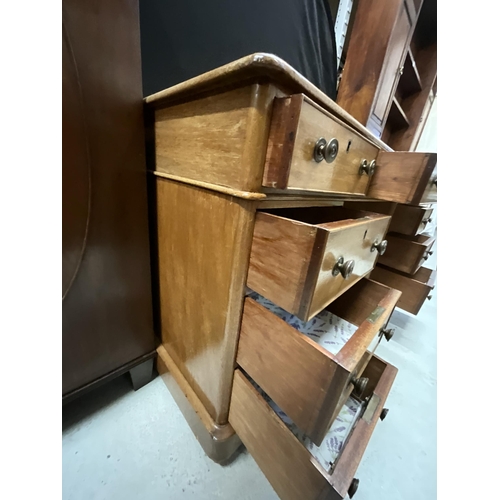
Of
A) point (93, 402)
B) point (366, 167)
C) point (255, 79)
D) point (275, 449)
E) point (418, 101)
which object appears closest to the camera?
point (255, 79)

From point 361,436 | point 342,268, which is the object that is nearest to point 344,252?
point 342,268

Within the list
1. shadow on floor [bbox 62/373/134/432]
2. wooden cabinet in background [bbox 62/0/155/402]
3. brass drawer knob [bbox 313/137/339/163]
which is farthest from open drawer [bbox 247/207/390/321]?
shadow on floor [bbox 62/373/134/432]

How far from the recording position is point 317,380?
0.30 metres

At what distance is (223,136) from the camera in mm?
320

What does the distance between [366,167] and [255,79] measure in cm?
35

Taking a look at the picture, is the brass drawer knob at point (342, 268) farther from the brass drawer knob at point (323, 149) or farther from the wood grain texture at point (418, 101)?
the wood grain texture at point (418, 101)

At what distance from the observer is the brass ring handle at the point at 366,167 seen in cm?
48

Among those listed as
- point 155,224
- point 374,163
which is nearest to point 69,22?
point 155,224

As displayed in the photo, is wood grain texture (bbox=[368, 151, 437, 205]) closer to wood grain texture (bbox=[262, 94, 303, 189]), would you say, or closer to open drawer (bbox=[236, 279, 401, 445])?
open drawer (bbox=[236, 279, 401, 445])

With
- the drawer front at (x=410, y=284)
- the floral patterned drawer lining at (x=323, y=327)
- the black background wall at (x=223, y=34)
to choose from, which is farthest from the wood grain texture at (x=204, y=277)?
the drawer front at (x=410, y=284)

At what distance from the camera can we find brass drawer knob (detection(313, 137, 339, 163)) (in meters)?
0.32

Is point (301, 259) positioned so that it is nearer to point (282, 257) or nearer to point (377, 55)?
point (282, 257)

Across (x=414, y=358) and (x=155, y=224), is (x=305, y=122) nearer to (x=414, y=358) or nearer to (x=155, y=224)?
(x=155, y=224)
